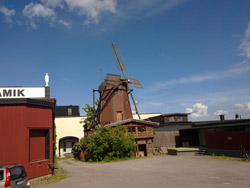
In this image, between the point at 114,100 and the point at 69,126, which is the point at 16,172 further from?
the point at 69,126

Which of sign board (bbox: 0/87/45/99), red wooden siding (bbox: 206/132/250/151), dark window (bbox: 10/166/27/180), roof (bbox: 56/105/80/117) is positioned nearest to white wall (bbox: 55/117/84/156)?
roof (bbox: 56/105/80/117)

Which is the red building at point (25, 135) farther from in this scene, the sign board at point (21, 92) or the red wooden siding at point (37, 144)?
the sign board at point (21, 92)

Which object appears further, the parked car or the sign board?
the sign board

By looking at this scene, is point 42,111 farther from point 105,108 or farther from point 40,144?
point 105,108

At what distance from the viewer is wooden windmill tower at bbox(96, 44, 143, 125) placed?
3553 centimetres

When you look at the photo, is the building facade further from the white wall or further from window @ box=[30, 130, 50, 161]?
window @ box=[30, 130, 50, 161]

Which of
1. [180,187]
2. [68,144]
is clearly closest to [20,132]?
[180,187]

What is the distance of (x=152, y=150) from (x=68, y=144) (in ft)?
77.4

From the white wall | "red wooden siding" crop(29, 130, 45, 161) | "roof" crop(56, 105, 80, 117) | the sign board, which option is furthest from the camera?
"roof" crop(56, 105, 80, 117)

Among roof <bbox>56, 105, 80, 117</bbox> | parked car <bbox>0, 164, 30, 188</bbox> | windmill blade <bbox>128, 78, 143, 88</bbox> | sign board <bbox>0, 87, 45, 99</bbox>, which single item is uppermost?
windmill blade <bbox>128, 78, 143, 88</bbox>

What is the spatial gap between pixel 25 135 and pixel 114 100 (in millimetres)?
22765

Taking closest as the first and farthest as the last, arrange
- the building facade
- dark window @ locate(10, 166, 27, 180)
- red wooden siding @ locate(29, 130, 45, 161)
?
dark window @ locate(10, 166, 27, 180) < red wooden siding @ locate(29, 130, 45, 161) < the building facade

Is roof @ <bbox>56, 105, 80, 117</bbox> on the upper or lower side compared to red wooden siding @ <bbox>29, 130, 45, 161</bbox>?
upper

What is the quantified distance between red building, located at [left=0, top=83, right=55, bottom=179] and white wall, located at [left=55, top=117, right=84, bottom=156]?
33.7m
